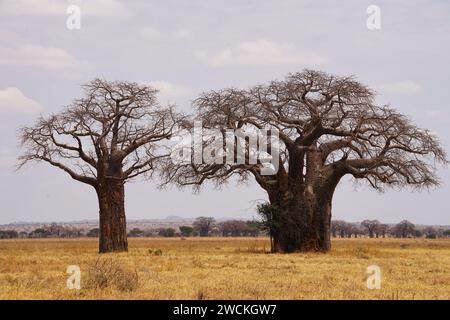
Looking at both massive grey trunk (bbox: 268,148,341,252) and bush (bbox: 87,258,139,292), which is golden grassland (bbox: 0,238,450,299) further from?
massive grey trunk (bbox: 268,148,341,252)

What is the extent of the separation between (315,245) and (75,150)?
990 cm

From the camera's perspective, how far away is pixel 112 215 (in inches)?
1135

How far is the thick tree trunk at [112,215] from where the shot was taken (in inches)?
1122

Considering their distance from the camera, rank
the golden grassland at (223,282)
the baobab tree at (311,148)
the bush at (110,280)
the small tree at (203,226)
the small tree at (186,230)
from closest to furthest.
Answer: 1. the golden grassland at (223,282)
2. the bush at (110,280)
3. the baobab tree at (311,148)
4. the small tree at (203,226)
5. the small tree at (186,230)

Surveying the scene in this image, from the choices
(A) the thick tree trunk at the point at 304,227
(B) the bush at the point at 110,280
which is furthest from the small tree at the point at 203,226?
(B) the bush at the point at 110,280

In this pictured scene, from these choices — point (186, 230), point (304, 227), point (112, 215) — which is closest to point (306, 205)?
point (304, 227)

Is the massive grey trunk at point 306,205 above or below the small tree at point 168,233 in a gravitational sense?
above

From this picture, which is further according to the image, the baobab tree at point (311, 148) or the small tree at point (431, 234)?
the small tree at point (431, 234)

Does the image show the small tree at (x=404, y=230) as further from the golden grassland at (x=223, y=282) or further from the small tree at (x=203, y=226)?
the golden grassland at (x=223, y=282)

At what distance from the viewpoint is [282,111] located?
1040 inches

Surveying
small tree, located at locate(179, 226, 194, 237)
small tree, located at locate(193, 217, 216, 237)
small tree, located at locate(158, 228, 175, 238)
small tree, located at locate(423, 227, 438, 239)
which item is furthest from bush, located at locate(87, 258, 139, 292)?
small tree, located at locate(179, 226, 194, 237)
